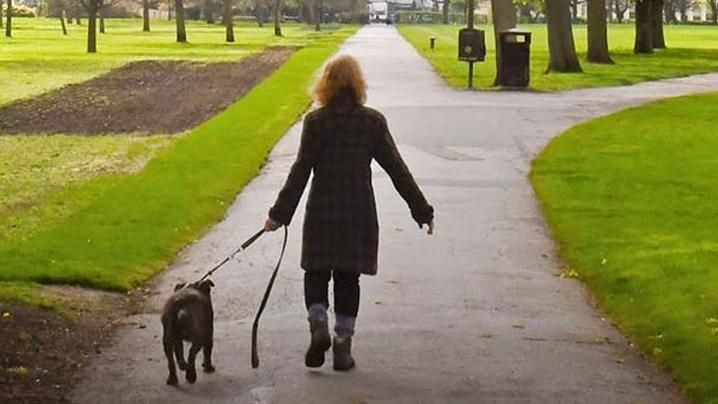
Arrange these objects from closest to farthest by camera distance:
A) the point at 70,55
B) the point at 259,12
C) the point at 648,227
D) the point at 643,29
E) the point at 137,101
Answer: the point at 648,227 < the point at 137,101 < the point at 643,29 < the point at 70,55 < the point at 259,12

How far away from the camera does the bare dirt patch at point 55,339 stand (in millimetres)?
8281

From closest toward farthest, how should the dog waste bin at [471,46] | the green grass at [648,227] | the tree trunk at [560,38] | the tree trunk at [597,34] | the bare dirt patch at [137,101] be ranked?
the green grass at [648,227] < the bare dirt patch at [137,101] < the dog waste bin at [471,46] < the tree trunk at [560,38] < the tree trunk at [597,34]

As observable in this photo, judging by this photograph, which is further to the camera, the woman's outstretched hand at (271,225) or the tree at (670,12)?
the tree at (670,12)

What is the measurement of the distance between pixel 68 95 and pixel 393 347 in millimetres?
28760

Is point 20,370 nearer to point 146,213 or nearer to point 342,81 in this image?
point 342,81

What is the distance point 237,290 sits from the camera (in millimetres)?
11328

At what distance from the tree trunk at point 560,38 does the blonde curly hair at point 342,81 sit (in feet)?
108

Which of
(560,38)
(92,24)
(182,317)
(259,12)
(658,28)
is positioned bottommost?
(182,317)

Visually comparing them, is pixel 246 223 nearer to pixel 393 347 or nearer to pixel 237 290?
pixel 237 290

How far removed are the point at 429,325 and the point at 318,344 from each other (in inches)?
62.3

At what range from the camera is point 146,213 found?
15391 mm

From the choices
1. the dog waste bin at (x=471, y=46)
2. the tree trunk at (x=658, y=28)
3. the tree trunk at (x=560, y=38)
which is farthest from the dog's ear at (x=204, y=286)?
the tree trunk at (x=658, y=28)

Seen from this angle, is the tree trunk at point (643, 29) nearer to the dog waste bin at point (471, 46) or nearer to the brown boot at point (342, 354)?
the dog waste bin at point (471, 46)

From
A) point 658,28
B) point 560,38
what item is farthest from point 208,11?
point 560,38
